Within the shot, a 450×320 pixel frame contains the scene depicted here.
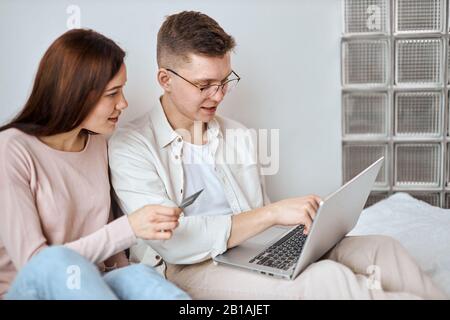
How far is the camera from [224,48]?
124 cm

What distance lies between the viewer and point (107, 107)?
3.54ft

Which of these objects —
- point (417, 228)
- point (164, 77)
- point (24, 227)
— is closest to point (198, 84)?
point (164, 77)

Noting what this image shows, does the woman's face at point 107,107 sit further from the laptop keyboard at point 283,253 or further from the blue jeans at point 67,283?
the laptop keyboard at point 283,253

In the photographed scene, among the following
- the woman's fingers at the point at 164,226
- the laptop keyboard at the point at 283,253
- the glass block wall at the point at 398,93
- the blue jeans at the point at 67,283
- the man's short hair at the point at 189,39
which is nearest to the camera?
the blue jeans at the point at 67,283

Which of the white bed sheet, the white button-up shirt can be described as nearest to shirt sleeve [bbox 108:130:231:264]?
the white button-up shirt

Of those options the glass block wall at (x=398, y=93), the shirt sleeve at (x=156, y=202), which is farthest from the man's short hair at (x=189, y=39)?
the glass block wall at (x=398, y=93)

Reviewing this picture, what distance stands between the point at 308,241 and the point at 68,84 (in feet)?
1.90

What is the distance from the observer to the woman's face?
3.51ft

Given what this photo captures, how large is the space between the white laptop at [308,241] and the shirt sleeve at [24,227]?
25 centimetres

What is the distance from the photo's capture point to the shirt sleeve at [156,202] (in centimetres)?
110

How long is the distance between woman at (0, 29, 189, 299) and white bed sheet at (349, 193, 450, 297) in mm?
691

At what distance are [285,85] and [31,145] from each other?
0.87m

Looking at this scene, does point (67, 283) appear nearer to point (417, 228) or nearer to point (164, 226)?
point (164, 226)
